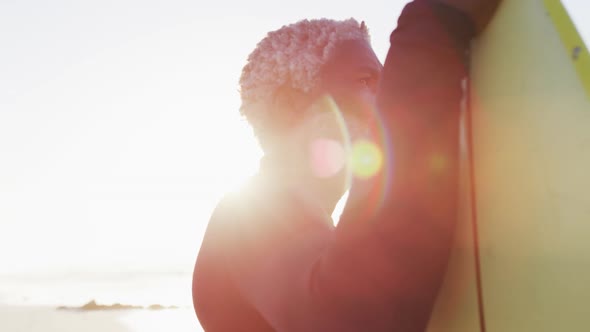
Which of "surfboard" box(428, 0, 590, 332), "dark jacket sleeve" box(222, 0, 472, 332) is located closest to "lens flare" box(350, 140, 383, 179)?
"dark jacket sleeve" box(222, 0, 472, 332)

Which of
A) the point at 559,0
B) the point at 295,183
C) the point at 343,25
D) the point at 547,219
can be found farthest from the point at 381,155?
the point at 343,25

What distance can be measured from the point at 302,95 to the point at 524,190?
3.23 feet

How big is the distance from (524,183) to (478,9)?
38 cm

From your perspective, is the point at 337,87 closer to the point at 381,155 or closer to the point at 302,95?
the point at 302,95

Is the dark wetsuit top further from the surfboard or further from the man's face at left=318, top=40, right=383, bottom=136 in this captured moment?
the man's face at left=318, top=40, right=383, bottom=136

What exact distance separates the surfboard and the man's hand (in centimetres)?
2

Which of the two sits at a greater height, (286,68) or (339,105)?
(286,68)

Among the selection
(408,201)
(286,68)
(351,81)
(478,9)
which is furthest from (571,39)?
(286,68)

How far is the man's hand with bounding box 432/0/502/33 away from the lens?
1.07 meters

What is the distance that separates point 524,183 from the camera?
3.26 ft

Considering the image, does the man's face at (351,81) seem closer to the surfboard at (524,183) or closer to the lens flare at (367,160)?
the lens flare at (367,160)

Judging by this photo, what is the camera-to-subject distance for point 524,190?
3.25 feet

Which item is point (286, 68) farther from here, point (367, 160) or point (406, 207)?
point (406, 207)

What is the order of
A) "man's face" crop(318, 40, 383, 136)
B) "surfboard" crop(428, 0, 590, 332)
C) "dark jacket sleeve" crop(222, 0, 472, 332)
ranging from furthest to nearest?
"man's face" crop(318, 40, 383, 136) < "dark jacket sleeve" crop(222, 0, 472, 332) < "surfboard" crop(428, 0, 590, 332)
